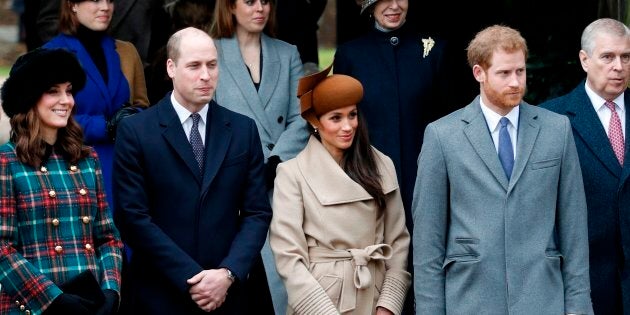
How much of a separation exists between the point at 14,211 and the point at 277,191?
4.46ft

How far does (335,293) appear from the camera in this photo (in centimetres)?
669

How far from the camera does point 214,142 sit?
6.61 m

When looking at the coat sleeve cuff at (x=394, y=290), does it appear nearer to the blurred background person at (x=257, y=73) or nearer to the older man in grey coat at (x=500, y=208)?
the older man in grey coat at (x=500, y=208)

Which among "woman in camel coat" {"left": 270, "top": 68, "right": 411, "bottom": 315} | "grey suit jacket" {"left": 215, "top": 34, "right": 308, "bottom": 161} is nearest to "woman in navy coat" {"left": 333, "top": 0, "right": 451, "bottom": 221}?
"grey suit jacket" {"left": 215, "top": 34, "right": 308, "bottom": 161}

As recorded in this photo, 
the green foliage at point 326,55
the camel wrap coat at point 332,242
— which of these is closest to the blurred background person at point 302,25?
the camel wrap coat at point 332,242

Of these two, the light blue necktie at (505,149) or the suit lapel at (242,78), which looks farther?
the suit lapel at (242,78)

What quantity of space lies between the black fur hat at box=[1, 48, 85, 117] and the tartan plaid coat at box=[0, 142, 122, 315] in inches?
7.8

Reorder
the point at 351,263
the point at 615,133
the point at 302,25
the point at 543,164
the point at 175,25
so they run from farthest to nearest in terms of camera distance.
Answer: the point at 302,25 < the point at 175,25 < the point at 615,133 < the point at 351,263 < the point at 543,164

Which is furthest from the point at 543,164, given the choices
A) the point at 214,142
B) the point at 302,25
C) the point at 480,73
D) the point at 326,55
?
the point at 326,55

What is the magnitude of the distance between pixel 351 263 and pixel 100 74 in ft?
5.98

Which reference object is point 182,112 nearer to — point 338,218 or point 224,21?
point 338,218

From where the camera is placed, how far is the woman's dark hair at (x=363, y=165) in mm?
6812

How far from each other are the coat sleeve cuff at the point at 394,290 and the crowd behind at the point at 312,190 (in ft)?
0.03

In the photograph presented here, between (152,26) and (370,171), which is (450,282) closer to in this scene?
(370,171)
